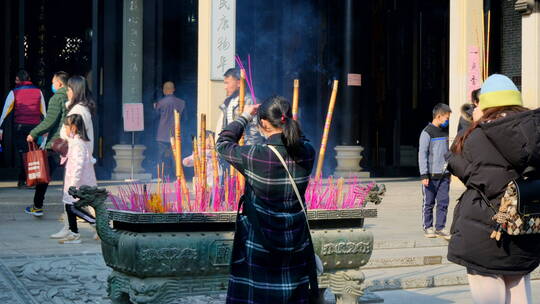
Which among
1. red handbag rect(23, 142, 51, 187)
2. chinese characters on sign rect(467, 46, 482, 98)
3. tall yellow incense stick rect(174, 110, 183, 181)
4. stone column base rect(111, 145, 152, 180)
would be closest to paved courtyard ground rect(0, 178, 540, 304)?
red handbag rect(23, 142, 51, 187)

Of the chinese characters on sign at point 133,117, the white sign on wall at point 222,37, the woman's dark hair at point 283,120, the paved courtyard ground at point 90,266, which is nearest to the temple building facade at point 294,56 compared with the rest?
the white sign on wall at point 222,37

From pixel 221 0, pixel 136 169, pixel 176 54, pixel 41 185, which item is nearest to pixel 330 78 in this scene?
pixel 176 54

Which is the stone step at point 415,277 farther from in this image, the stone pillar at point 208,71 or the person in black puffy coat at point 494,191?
the stone pillar at point 208,71

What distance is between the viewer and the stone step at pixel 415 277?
7.68 metres

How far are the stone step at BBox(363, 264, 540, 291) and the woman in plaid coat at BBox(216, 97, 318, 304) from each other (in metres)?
3.02

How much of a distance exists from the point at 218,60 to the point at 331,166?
21.3ft

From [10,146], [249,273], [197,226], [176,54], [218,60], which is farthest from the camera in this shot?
[176,54]

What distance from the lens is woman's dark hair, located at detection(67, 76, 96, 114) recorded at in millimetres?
9180

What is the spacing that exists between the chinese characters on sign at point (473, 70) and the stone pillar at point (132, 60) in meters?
5.49

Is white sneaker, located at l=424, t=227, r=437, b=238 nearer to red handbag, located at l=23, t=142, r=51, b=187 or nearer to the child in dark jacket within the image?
the child in dark jacket

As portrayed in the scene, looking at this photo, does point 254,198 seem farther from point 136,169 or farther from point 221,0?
point 136,169

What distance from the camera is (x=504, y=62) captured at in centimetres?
1862

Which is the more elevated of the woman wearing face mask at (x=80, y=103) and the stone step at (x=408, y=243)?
the woman wearing face mask at (x=80, y=103)

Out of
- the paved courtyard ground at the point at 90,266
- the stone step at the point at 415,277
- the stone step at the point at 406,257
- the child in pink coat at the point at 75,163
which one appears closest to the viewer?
the paved courtyard ground at the point at 90,266
